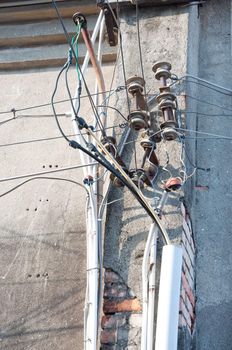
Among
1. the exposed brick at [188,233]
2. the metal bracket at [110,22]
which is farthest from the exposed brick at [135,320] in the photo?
the metal bracket at [110,22]

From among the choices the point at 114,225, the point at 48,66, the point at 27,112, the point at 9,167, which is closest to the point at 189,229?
the point at 114,225

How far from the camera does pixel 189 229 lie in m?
3.51

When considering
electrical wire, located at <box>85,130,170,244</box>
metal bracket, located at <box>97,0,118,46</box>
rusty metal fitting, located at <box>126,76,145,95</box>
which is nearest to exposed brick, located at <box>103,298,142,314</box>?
electrical wire, located at <box>85,130,170,244</box>

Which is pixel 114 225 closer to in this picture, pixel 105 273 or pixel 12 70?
pixel 105 273

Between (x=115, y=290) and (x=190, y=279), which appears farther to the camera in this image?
(x=190, y=279)

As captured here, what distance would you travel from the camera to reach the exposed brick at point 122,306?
313cm

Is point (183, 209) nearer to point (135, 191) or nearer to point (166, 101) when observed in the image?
point (135, 191)

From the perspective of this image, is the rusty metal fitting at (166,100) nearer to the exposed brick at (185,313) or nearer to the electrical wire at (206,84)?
the electrical wire at (206,84)

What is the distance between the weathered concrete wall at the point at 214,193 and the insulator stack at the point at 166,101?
1.72 feet

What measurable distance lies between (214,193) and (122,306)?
1.07m

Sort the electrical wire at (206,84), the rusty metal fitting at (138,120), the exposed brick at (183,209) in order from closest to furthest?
1. the exposed brick at (183,209)
2. the rusty metal fitting at (138,120)
3. the electrical wire at (206,84)

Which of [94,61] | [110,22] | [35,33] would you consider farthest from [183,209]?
[35,33]

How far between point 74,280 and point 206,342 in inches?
35.6

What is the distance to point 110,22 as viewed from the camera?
175 inches
